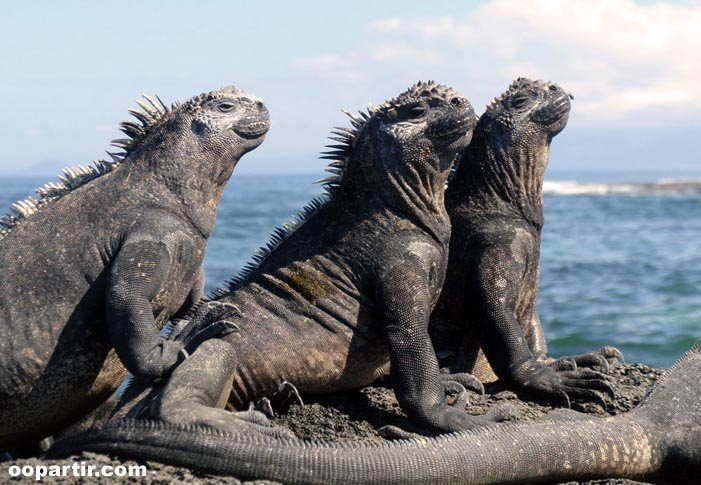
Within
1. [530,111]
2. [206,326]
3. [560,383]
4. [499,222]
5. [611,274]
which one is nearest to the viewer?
[206,326]

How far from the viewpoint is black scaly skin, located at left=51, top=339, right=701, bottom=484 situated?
4.26 meters

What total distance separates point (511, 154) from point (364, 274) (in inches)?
53.6

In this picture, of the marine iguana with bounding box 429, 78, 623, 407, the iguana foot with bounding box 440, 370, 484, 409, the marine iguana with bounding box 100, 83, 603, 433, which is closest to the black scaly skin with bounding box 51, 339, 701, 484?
the marine iguana with bounding box 100, 83, 603, 433

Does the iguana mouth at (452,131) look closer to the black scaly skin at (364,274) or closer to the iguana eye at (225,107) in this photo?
the black scaly skin at (364,274)

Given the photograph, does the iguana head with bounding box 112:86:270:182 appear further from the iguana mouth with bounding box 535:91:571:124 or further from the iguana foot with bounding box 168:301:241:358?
the iguana mouth with bounding box 535:91:571:124

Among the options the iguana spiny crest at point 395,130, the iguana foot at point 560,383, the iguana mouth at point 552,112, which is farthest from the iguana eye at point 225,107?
the iguana foot at point 560,383

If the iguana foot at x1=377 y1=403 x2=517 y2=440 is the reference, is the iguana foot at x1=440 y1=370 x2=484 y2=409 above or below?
above

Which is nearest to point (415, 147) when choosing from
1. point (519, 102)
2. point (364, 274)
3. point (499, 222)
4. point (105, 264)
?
point (364, 274)

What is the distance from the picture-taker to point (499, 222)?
20.5 feet

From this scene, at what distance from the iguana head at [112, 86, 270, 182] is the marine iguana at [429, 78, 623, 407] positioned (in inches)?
51.6

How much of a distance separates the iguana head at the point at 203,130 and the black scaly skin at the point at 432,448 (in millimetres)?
1223

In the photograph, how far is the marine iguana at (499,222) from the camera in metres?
6.08

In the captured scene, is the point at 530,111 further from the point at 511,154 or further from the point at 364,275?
the point at 364,275

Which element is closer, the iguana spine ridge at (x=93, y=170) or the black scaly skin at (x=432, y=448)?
the black scaly skin at (x=432, y=448)
